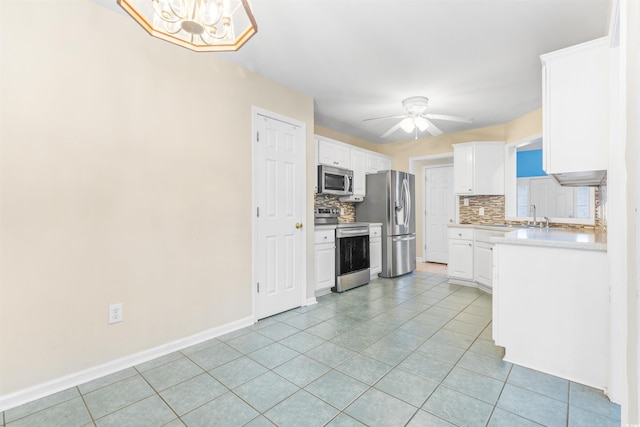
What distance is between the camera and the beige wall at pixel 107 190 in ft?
5.75

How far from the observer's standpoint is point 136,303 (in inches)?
86.1

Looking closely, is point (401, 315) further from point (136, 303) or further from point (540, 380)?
point (136, 303)

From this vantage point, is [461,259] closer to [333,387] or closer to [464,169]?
[464,169]

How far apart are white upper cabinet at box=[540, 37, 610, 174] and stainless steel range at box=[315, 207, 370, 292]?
2.44 metres

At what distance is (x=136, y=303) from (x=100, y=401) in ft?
2.03

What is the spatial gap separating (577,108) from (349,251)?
2.82 metres

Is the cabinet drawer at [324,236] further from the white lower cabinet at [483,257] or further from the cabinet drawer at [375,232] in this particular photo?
the white lower cabinet at [483,257]

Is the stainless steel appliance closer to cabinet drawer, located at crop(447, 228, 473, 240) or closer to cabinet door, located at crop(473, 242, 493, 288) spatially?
cabinet drawer, located at crop(447, 228, 473, 240)

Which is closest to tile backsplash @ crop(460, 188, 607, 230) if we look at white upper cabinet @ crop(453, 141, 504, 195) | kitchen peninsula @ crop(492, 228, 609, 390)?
white upper cabinet @ crop(453, 141, 504, 195)

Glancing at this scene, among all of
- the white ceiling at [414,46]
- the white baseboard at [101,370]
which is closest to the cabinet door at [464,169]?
the white ceiling at [414,46]

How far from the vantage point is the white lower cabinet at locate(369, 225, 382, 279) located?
4.71 metres

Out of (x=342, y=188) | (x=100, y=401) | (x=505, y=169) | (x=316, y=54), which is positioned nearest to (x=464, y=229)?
(x=505, y=169)

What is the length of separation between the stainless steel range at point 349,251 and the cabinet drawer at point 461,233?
1285 mm

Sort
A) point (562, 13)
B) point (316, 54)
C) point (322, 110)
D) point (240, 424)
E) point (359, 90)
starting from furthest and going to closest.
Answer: point (322, 110)
point (359, 90)
point (316, 54)
point (562, 13)
point (240, 424)
